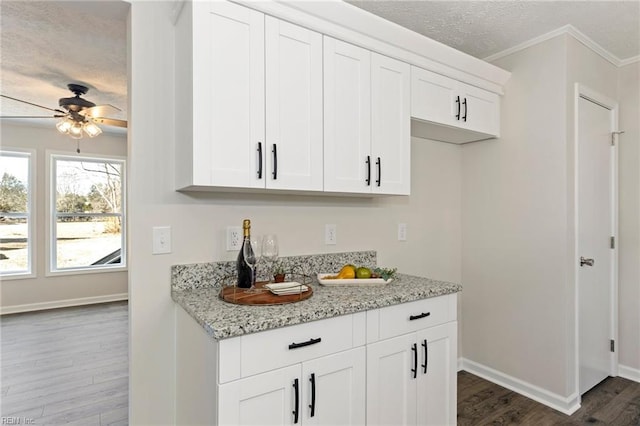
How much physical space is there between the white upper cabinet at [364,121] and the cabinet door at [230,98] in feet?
1.21

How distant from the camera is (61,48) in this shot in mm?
2549

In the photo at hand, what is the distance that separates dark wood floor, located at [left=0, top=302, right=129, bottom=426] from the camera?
231 cm

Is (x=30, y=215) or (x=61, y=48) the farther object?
(x=30, y=215)

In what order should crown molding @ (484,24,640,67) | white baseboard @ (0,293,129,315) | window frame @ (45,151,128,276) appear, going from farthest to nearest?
1. window frame @ (45,151,128,276)
2. white baseboard @ (0,293,129,315)
3. crown molding @ (484,24,640,67)

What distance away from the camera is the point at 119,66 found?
292 cm

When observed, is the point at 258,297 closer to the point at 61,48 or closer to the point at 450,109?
the point at 450,109

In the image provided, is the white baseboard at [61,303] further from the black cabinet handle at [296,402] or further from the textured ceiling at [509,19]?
the textured ceiling at [509,19]

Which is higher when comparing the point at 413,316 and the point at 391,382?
the point at 413,316

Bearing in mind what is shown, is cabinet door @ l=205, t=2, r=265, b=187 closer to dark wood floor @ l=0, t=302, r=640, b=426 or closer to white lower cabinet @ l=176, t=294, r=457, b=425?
white lower cabinet @ l=176, t=294, r=457, b=425

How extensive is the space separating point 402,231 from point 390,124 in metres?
0.88

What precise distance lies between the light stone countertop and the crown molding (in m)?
1.77

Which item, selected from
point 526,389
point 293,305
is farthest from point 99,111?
point 526,389

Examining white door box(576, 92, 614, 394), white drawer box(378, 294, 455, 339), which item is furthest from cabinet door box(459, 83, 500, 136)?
white drawer box(378, 294, 455, 339)

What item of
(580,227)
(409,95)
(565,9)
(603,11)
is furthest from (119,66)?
(580,227)
